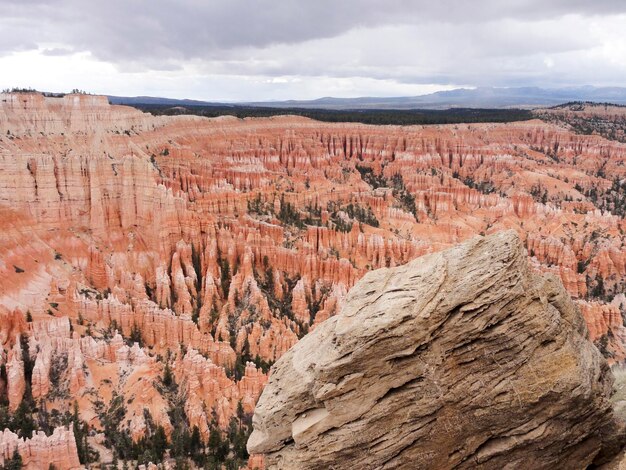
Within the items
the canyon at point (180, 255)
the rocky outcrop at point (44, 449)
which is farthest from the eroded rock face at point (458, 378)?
the rocky outcrop at point (44, 449)

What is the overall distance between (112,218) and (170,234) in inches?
180

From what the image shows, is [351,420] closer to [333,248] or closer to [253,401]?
[253,401]

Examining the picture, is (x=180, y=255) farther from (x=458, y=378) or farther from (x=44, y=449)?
(x=458, y=378)

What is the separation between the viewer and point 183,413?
26.9 metres

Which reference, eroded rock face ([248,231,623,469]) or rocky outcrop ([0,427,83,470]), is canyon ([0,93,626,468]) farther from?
eroded rock face ([248,231,623,469])

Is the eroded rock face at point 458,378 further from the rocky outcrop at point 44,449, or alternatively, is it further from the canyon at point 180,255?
the rocky outcrop at point 44,449

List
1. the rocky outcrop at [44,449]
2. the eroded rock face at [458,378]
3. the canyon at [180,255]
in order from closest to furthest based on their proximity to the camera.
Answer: the eroded rock face at [458,378] < the rocky outcrop at [44,449] < the canyon at [180,255]

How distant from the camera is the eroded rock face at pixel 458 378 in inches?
338

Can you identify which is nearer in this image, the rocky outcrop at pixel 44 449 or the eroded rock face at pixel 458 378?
the eroded rock face at pixel 458 378

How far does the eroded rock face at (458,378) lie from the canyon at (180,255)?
441 inches

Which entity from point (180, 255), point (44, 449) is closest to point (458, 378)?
point (44, 449)

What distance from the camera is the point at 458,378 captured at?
868 cm

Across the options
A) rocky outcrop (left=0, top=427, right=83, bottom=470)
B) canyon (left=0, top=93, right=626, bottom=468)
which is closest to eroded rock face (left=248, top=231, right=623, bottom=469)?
canyon (left=0, top=93, right=626, bottom=468)

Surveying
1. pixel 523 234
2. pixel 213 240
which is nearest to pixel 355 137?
pixel 523 234
